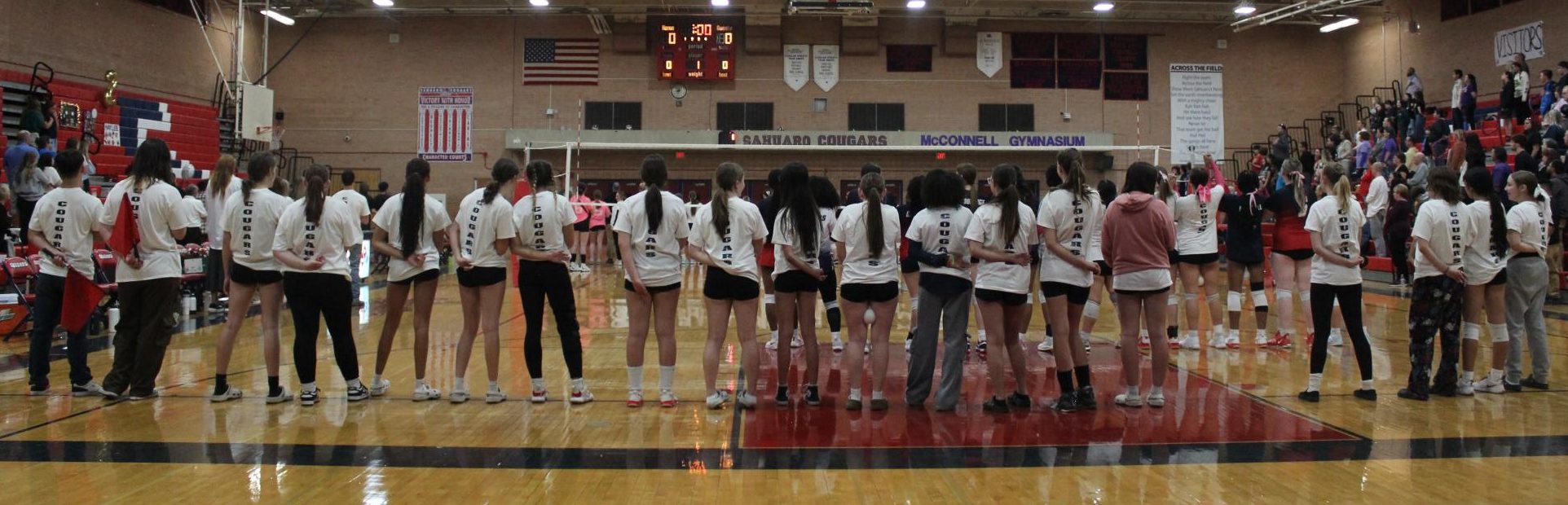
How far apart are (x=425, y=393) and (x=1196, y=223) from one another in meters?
6.02

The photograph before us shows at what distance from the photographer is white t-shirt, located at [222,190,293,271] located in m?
5.52

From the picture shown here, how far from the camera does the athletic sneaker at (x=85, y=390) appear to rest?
19.1 ft

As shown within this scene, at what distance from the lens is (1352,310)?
18.5 feet

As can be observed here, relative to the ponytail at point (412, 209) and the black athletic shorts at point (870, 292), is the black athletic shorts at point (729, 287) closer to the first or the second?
the black athletic shorts at point (870, 292)

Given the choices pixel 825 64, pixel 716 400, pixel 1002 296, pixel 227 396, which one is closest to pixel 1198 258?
pixel 1002 296

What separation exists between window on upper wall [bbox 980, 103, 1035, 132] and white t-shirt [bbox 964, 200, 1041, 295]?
20968 mm

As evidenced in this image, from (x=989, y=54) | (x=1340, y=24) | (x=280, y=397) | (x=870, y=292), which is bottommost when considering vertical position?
(x=280, y=397)

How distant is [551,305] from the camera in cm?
547

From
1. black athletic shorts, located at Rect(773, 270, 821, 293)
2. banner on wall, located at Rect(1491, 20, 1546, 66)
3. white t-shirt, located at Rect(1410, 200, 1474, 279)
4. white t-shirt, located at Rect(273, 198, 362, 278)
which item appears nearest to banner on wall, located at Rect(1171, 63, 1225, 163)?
banner on wall, located at Rect(1491, 20, 1546, 66)

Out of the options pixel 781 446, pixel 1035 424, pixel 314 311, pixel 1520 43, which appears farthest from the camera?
pixel 1520 43

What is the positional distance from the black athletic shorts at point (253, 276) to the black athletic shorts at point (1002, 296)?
423 centimetres

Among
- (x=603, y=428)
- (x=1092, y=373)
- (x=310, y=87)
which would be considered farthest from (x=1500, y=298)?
(x=310, y=87)

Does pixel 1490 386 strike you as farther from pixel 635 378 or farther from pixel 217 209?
pixel 217 209

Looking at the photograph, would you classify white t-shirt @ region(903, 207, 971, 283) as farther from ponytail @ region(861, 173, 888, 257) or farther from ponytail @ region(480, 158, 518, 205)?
A: ponytail @ region(480, 158, 518, 205)
